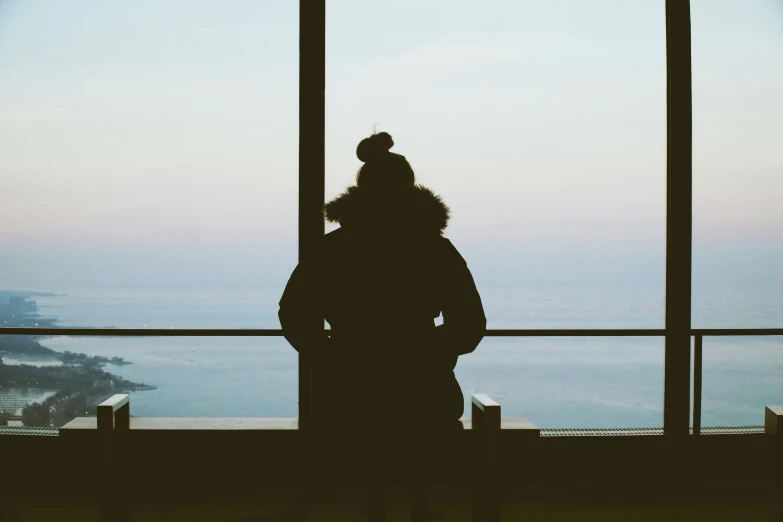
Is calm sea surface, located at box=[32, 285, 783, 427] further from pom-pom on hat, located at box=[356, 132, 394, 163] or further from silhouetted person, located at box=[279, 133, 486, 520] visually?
pom-pom on hat, located at box=[356, 132, 394, 163]

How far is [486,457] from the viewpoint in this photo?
1.71 m

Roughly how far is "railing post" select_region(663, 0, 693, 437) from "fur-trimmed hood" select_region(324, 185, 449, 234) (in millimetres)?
1545

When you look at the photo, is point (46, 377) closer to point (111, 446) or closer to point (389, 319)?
point (111, 446)

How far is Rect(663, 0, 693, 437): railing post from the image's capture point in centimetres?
242

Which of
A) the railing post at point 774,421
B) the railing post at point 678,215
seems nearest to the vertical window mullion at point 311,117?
the railing post at point 678,215

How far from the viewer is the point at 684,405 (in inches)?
97.7

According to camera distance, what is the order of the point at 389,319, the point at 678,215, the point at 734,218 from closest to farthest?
the point at 389,319
the point at 678,215
the point at 734,218

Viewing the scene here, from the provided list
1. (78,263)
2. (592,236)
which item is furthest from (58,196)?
(592,236)

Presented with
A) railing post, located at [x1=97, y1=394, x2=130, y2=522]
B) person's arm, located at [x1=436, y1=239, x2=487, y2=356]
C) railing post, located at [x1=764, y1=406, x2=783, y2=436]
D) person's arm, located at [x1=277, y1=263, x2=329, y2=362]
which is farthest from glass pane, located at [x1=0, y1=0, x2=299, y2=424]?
railing post, located at [x1=764, y1=406, x2=783, y2=436]

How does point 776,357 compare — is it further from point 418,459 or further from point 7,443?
point 7,443

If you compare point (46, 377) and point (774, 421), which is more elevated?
point (46, 377)

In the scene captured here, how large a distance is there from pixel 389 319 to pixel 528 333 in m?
1.22

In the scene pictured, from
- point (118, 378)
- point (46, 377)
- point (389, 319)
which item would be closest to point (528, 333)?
point (389, 319)

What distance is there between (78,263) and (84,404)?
0.89m
